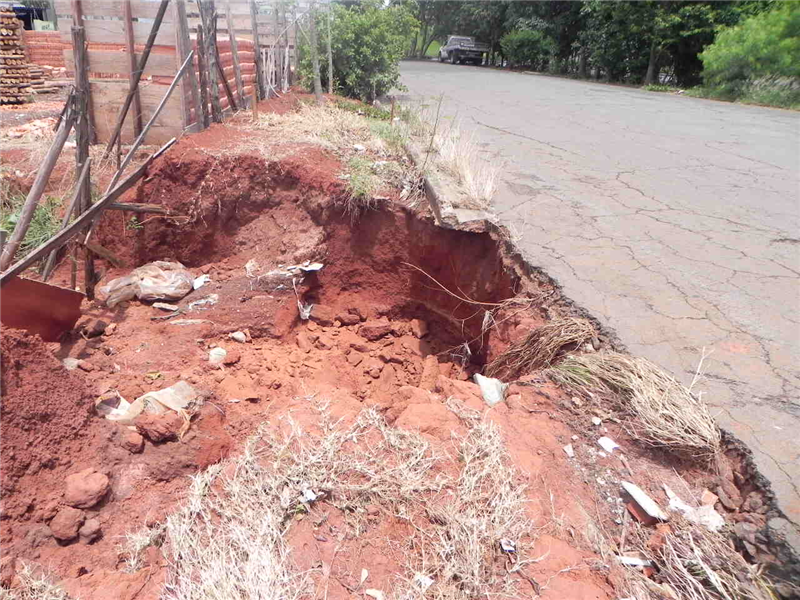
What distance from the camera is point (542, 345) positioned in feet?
10.5

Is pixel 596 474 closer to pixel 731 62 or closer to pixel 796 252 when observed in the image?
pixel 796 252

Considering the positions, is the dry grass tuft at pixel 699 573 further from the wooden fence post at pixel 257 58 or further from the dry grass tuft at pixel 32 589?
the wooden fence post at pixel 257 58

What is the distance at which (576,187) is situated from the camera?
5531mm

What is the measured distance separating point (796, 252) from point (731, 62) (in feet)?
40.0

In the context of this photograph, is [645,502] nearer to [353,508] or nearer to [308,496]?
[353,508]

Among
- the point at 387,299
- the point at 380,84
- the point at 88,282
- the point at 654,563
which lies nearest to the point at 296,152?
the point at 387,299

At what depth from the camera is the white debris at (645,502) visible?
2158 mm

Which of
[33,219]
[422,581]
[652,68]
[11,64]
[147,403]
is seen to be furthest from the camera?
[652,68]

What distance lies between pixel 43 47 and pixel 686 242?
47.4 feet

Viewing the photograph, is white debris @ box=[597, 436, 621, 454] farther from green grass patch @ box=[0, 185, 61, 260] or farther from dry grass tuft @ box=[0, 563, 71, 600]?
green grass patch @ box=[0, 185, 61, 260]

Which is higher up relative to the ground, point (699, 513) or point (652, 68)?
point (652, 68)

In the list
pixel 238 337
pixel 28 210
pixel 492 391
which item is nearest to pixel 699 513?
pixel 492 391

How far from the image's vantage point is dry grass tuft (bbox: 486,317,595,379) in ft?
10.3

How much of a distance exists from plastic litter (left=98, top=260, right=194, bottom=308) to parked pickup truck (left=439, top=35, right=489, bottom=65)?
2864 cm
